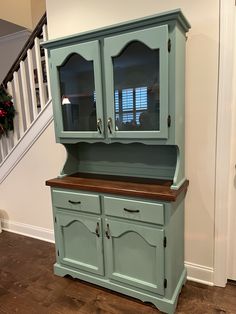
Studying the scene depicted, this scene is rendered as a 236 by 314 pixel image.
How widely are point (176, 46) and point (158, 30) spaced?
0.15 m

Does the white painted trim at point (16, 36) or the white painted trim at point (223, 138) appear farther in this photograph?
the white painted trim at point (16, 36)

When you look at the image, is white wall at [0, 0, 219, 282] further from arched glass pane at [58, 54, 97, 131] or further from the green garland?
the green garland

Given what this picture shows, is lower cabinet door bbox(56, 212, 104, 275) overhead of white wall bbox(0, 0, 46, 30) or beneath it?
beneath

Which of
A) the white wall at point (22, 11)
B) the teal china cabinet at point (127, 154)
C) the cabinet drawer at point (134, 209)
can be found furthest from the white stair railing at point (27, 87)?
the cabinet drawer at point (134, 209)

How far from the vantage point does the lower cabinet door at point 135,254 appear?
64.1 inches

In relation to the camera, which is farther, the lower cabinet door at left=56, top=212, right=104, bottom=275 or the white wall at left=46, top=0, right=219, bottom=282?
the lower cabinet door at left=56, top=212, right=104, bottom=275

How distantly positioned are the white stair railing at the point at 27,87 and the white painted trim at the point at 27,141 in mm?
32

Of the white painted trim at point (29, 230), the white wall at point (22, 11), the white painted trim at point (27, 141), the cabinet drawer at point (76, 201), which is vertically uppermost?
the white wall at point (22, 11)

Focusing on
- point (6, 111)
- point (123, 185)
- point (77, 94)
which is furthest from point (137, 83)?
point (6, 111)

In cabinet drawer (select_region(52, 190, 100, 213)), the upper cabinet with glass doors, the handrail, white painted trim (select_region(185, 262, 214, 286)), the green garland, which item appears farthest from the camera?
the green garland

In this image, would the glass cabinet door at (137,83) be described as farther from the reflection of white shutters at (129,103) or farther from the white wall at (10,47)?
the white wall at (10,47)

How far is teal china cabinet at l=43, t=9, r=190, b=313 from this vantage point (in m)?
1.55

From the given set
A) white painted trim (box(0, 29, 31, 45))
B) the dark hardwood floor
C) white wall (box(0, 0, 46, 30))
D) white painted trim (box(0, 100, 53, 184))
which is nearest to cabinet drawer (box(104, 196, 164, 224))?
the dark hardwood floor

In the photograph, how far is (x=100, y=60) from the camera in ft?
5.56
